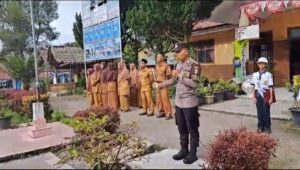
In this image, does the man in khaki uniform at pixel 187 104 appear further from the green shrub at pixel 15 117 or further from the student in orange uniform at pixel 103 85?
the student in orange uniform at pixel 103 85

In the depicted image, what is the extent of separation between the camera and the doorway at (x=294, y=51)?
527 inches

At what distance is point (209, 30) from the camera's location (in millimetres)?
16234

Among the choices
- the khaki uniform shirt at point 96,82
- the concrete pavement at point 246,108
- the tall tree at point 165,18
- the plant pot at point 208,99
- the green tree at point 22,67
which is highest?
the tall tree at point 165,18

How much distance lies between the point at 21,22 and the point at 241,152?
14174mm

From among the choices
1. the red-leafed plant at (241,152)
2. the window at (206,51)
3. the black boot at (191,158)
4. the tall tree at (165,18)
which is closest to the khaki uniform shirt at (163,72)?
the tall tree at (165,18)

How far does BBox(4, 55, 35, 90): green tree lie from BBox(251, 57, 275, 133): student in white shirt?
482 inches

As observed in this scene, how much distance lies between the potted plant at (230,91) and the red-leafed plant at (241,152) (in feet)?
24.4

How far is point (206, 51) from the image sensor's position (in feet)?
56.2

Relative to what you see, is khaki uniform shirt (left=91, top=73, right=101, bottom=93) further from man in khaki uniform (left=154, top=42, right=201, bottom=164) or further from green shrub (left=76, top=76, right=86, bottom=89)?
green shrub (left=76, top=76, right=86, bottom=89)

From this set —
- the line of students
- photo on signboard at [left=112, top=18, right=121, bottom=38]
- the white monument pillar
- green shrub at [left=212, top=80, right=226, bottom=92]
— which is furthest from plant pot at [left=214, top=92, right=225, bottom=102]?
the white monument pillar

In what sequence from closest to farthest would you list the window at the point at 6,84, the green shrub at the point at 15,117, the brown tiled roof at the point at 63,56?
the green shrub at the point at 15,117
the window at the point at 6,84
the brown tiled roof at the point at 63,56

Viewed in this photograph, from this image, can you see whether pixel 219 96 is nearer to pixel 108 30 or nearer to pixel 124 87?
pixel 124 87

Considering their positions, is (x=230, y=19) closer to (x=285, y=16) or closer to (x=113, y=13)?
(x=285, y=16)

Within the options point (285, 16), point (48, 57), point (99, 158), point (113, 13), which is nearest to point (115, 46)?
point (113, 13)
